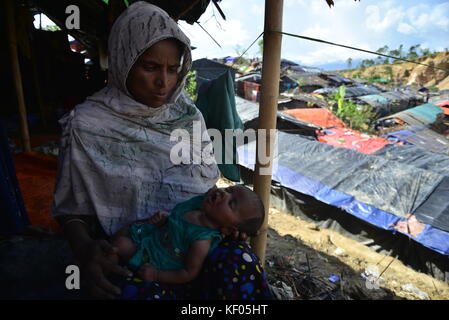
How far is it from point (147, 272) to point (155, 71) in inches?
41.9

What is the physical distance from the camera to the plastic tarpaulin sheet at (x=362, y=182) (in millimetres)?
7492

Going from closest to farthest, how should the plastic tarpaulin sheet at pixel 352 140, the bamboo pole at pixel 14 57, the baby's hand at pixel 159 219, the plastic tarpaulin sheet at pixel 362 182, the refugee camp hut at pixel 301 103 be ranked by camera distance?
the baby's hand at pixel 159 219 < the bamboo pole at pixel 14 57 < the plastic tarpaulin sheet at pixel 362 182 < the plastic tarpaulin sheet at pixel 352 140 < the refugee camp hut at pixel 301 103

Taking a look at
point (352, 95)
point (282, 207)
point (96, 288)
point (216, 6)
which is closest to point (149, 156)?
point (96, 288)

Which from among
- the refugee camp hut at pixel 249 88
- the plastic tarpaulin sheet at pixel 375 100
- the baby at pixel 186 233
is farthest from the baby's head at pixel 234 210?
the plastic tarpaulin sheet at pixel 375 100

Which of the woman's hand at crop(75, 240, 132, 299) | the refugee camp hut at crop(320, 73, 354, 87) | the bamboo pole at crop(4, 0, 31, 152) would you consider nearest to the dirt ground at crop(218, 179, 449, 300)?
the woman's hand at crop(75, 240, 132, 299)

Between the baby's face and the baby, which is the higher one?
the baby's face

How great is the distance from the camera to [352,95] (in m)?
25.2

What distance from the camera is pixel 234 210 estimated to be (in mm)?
1410

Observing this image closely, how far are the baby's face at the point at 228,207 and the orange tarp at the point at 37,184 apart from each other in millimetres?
1919

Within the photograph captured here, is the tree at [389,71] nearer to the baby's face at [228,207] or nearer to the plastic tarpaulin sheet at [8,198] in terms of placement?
the baby's face at [228,207]

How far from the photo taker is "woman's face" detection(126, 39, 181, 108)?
158 cm

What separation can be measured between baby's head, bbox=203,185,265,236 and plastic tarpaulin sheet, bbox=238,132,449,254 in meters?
7.06

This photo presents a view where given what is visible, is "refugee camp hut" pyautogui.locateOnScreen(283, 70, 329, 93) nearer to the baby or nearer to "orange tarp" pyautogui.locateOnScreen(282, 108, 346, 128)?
"orange tarp" pyautogui.locateOnScreen(282, 108, 346, 128)
